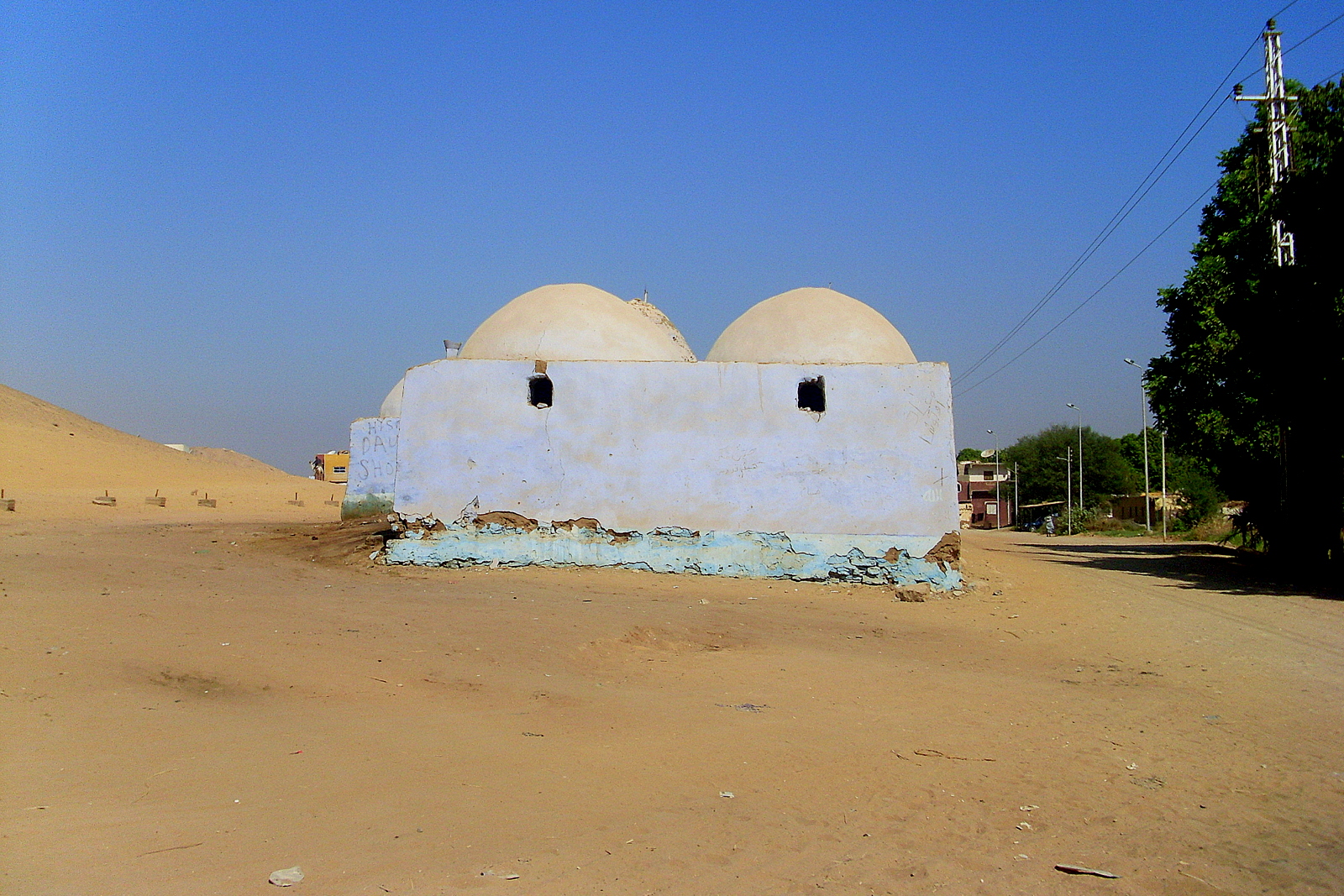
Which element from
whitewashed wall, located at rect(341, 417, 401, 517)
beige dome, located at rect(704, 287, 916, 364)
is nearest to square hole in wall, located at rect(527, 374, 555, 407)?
beige dome, located at rect(704, 287, 916, 364)

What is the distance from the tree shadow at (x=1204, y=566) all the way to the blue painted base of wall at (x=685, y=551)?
5969 millimetres

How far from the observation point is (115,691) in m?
5.64

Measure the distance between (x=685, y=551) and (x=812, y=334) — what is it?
415cm

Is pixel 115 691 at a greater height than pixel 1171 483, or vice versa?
pixel 1171 483

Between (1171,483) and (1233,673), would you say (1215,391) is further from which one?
(1171,483)

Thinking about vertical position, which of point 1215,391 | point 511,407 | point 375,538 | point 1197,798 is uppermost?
point 1215,391

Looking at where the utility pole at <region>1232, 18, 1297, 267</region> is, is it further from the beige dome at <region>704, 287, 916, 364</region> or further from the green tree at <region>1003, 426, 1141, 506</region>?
the green tree at <region>1003, 426, 1141, 506</region>

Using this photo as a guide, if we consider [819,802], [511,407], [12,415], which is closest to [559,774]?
[819,802]

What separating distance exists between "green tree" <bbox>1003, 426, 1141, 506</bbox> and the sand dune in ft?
138

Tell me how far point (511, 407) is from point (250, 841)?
30.0 feet

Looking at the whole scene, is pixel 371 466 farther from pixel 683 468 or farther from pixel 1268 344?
pixel 1268 344

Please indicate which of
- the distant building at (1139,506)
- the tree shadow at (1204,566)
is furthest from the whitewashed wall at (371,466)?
the distant building at (1139,506)

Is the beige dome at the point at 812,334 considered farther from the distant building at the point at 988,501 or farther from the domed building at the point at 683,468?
the distant building at the point at 988,501

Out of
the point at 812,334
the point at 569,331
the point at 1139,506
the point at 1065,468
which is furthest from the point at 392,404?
the point at 1065,468
